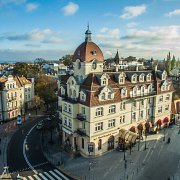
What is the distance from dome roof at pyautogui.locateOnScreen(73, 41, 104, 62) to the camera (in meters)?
48.2

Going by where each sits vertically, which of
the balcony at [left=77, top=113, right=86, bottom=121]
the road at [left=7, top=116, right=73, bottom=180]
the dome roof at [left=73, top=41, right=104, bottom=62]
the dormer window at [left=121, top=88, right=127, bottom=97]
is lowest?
the road at [left=7, top=116, right=73, bottom=180]

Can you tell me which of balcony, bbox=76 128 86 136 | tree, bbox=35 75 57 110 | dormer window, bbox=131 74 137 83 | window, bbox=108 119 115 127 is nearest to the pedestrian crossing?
balcony, bbox=76 128 86 136

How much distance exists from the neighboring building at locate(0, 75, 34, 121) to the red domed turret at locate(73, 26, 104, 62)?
31793 millimetres

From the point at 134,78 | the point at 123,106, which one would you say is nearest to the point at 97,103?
the point at 123,106

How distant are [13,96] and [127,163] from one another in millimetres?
46871

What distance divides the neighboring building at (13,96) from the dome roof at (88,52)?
31793 millimetres

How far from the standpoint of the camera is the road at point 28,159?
41.0 meters

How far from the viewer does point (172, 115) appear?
2709 inches

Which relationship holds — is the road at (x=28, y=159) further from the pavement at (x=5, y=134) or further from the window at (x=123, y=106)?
the window at (x=123, y=106)

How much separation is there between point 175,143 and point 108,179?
2407cm

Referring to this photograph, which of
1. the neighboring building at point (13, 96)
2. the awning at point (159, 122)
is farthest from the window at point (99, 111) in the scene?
the neighboring building at point (13, 96)

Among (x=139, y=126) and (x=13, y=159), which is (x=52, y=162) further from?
(x=139, y=126)

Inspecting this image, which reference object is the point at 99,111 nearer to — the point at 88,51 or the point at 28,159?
the point at 88,51

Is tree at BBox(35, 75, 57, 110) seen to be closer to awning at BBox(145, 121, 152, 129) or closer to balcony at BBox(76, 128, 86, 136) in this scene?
balcony at BBox(76, 128, 86, 136)
